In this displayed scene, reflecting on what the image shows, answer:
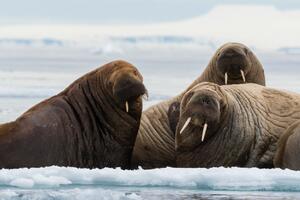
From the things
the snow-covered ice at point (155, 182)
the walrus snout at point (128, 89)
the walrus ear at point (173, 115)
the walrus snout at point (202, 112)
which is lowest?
the snow-covered ice at point (155, 182)

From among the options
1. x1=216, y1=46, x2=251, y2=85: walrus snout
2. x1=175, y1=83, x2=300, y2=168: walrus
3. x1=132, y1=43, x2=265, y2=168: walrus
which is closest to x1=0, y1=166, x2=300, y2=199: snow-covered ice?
x1=175, y1=83, x2=300, y2=168: walrus

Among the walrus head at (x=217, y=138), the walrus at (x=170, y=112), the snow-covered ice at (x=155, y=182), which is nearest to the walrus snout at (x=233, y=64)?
the walrus at (x=170, y=112)

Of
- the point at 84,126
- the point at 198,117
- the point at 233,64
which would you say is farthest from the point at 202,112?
the point at 233,64

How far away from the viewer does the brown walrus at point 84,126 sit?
782 centimetres

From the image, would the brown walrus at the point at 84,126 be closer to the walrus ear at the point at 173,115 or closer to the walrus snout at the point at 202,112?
the walrus snout at the point at 202,112

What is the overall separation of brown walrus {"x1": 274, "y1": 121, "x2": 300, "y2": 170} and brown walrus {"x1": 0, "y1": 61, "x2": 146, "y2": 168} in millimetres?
1303

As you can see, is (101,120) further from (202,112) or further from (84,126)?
(202,112)

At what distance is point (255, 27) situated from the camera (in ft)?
376

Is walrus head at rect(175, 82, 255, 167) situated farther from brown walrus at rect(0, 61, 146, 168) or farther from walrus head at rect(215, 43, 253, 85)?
walrus head at rect(215, 43, 253, 85)

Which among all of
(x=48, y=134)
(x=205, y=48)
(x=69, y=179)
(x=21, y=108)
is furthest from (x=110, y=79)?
(x=205, y=48)

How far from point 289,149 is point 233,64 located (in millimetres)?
2170

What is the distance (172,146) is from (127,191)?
2237 mm

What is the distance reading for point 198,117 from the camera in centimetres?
777

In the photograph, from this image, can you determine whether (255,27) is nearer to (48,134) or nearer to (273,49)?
(273,49)
